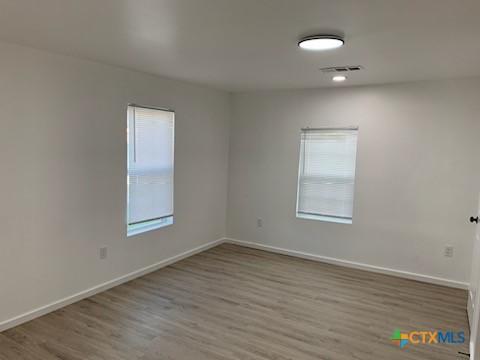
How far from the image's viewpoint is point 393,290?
3838 mm

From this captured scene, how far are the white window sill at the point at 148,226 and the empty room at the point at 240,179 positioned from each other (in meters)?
0.02

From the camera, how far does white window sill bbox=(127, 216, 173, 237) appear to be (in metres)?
3.97

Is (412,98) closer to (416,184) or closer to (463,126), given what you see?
(463,126)

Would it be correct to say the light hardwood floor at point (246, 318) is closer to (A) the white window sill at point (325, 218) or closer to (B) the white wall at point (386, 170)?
(B) the white wall at point (386, 170)

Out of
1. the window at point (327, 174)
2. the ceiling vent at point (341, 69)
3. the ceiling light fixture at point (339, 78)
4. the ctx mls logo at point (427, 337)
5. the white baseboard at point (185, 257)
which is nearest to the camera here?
the ctx mls logo at point (427, 337)

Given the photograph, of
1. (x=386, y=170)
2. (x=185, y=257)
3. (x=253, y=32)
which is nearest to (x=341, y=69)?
(x=253, y=32)

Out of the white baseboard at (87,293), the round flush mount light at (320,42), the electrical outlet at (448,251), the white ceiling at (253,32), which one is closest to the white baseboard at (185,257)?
the white baseboard at (87,293)

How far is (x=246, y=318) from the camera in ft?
10.3

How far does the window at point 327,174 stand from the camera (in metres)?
4.52

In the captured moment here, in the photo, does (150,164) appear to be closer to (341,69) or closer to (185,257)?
(185,257)

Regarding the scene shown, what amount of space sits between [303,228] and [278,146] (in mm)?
1233

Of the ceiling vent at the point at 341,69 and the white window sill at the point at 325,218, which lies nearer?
the ceiling vent at the point at 341,69

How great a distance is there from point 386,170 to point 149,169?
2.90m

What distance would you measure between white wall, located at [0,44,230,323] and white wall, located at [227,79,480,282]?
56.3 inches
